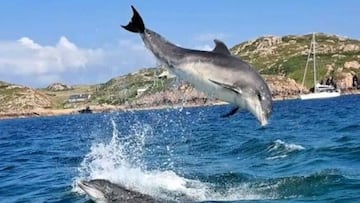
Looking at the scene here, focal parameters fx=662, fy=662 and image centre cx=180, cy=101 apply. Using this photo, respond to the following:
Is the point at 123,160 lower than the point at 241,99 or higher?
lower

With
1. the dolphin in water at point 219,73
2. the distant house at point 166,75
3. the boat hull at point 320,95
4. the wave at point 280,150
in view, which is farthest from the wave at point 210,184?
the boat hull at point 320,95

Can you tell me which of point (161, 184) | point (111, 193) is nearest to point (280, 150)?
point (161, 184)

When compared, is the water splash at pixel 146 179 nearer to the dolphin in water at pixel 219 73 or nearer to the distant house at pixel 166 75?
the distant house at pixel 166 75

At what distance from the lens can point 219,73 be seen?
11.2m

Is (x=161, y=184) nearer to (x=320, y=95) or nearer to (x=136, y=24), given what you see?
(x=136, y=24)

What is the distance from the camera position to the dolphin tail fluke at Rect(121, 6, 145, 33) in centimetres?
1177

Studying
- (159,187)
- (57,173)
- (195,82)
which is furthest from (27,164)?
(195,82)

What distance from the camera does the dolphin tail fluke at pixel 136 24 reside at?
463 inches

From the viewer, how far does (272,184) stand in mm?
22609

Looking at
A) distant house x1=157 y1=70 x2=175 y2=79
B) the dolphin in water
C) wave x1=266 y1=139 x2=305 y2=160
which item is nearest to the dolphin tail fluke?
the dolphin in water

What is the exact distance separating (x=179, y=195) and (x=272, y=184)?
3629mm

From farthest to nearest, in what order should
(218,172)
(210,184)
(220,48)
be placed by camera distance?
(218,172)
(210,184)
(220,48)

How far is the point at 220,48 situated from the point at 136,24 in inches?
61.8

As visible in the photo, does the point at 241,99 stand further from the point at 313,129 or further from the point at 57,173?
the point at 313,129
